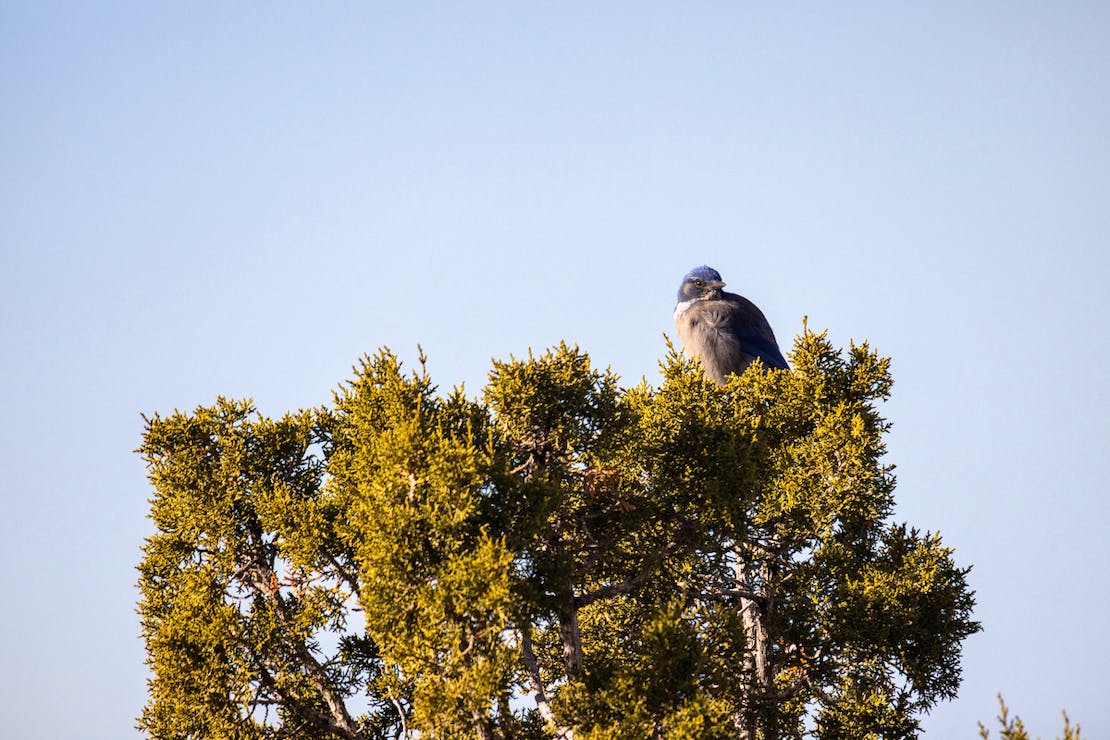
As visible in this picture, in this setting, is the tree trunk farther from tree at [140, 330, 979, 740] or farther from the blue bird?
the blue bird

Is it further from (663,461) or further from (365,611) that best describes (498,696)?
(663,461)

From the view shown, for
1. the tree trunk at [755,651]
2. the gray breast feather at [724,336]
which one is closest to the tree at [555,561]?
the tree trunk at [755,651]

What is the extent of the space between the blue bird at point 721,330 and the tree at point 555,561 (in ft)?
15.3

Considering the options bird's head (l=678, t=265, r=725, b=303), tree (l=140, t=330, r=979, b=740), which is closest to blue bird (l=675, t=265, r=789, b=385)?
bird's head (l=678, t=265, r=725, b=303)

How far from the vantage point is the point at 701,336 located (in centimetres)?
3000

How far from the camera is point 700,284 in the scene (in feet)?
104

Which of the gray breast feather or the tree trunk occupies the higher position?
the gray breast feather

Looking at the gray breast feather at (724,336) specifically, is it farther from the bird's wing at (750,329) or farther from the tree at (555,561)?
the tree at (555,561)

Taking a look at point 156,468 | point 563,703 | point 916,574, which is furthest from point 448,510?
point 916,574

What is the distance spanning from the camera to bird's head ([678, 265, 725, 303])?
31.3 meters

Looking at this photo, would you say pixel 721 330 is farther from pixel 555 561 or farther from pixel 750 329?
pixel 555 561

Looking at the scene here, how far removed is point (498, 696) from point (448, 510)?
2888mm

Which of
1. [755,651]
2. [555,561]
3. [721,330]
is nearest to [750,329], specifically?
[721,330]

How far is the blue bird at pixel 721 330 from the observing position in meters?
29.7
